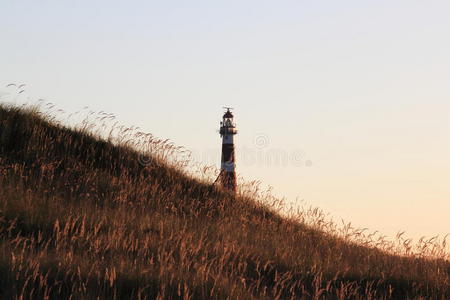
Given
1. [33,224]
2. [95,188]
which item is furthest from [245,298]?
[95,188]

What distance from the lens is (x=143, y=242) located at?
20.4 feet

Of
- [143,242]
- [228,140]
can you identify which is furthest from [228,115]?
[143,242]

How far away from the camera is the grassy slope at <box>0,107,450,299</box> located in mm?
4766

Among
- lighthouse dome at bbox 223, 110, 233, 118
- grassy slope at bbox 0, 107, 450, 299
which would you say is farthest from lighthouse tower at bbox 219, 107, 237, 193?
grassy slope at bbox 0, 107, 450, 299

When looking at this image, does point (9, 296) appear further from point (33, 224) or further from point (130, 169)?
A: point (130, 169)

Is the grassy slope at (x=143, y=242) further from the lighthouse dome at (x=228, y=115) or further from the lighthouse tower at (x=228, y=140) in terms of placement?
the lighthouse dome at (x=228, y=115)

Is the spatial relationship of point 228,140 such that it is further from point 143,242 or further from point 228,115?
point 143,242

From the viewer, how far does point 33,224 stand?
21.5ft

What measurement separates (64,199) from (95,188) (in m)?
1.08

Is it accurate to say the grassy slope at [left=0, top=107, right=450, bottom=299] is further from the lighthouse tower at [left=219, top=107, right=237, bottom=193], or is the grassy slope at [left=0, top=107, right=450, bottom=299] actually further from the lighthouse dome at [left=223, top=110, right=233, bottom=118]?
the lighthouse dome at [left=223, top=110, right=233, bottom=118]

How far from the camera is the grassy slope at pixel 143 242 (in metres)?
4.77

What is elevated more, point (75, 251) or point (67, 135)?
point (67, 135)

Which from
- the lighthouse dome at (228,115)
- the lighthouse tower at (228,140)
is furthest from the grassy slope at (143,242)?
the lighthouse dome at (228,115)

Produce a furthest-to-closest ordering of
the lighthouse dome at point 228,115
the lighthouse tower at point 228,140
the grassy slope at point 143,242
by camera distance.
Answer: the lighthouse dome at point 228,115 → the lighthouse tower at point 228,140 → the grassy slope at point 143,242
